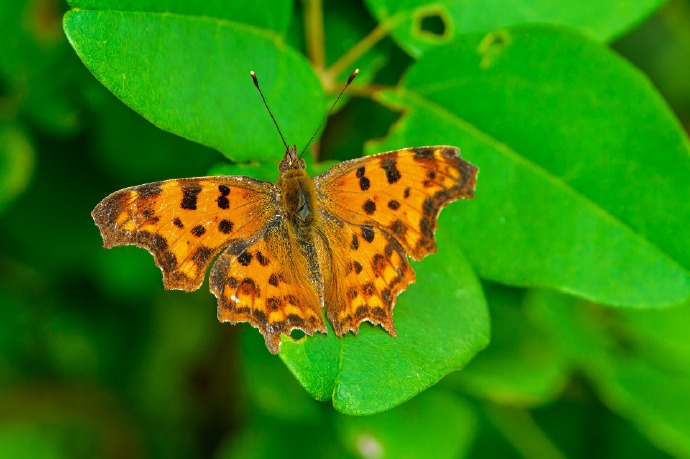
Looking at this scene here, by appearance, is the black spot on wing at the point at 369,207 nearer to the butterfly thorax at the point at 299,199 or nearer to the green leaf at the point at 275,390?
the butterfly thorax at the point at 299,199

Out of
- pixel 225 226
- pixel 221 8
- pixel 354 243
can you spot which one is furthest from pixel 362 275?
pixel 221 8

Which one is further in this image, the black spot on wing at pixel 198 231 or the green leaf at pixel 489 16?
the green leaf at pixel 489 16

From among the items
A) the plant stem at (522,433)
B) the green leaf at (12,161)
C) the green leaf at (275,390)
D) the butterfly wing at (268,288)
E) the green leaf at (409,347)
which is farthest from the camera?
the plant stem at (522,433)

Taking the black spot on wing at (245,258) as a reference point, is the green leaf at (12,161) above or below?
below

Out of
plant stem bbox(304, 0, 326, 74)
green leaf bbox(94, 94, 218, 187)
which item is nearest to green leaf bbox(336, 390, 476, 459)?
green leaf bbox(94, 94, 218, 187)

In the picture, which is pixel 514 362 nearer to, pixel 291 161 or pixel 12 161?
pixel 291 161

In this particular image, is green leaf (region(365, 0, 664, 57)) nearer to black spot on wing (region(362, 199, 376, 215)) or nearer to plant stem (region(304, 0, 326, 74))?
plant stem (region(304, 0, 326, 74))

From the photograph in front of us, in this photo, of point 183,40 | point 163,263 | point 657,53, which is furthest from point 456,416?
point 657,53

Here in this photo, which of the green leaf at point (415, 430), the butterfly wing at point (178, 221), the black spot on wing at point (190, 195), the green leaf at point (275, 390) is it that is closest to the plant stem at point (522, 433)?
the green leaf at point (415, 430)

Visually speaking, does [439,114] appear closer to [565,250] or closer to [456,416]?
[565,250]
